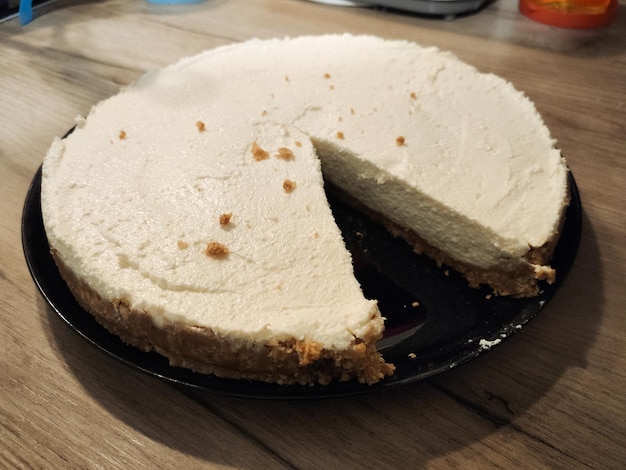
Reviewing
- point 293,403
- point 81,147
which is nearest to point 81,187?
point 81,147

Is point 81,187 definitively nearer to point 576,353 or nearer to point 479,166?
point 479,166

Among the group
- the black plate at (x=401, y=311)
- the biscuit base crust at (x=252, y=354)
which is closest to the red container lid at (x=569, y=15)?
the black plate at (x=401, y=311)

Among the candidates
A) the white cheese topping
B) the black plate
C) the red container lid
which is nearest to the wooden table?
the black plate

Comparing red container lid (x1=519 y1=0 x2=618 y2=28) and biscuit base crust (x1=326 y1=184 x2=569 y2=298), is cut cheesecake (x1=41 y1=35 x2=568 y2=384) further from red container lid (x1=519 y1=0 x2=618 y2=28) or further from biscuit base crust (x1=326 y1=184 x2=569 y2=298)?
red container lid (x1=519 y1=0 x2=618 y2=28)

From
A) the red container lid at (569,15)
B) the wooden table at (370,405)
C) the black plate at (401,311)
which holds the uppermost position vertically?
the red container lid at (569,15)

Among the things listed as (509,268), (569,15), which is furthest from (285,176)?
(569,15)

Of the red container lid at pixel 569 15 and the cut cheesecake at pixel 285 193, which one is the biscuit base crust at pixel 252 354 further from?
the red container lid at pixel 569 15
